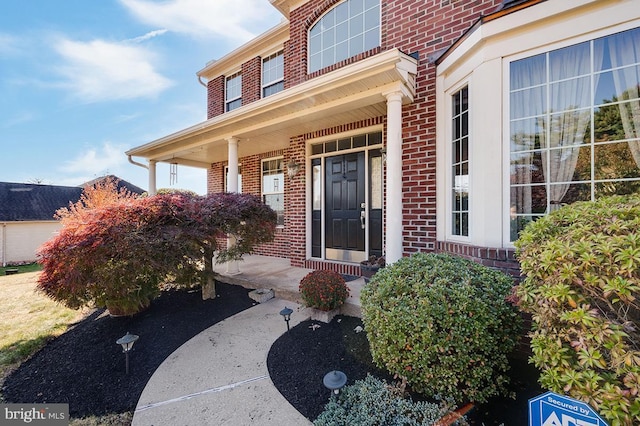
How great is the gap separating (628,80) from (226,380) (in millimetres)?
4506

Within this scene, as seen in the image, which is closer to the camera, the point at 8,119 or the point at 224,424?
the point at 224,424

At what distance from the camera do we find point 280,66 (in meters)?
7.11

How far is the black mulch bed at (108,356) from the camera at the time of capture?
244 centimetres

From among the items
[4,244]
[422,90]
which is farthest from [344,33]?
[4,244]

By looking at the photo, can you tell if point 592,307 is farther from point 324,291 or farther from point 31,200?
point 31,200

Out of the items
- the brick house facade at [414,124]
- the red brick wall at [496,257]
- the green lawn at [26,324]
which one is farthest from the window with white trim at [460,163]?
the green lawn at [26,324]

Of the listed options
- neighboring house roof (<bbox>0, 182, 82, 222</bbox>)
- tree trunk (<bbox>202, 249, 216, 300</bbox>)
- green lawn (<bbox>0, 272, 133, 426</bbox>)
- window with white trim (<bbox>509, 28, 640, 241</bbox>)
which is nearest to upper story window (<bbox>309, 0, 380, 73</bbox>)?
window with white trim (<bbox>509, 28, 640, 241</bbox>)

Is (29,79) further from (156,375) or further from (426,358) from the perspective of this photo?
(426,358)

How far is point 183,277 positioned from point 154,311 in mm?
716

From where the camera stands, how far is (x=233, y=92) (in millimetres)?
8359

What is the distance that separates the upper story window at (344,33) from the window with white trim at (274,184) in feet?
8.77

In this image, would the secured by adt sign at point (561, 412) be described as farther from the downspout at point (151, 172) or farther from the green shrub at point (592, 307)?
the downspout at point (151, 172)

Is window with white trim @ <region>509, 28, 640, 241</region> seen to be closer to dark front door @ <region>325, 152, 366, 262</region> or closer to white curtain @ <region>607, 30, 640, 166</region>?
white curtain @ <region>607, 30, 640, 166</region>

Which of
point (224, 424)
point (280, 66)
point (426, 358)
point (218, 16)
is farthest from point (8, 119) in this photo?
point (426, 358)
